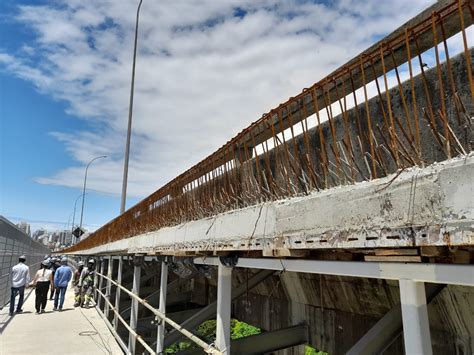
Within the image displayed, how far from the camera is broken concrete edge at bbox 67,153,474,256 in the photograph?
1.69 metres

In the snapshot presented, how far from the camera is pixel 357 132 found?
3078 mm

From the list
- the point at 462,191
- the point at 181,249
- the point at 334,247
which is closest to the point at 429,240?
the point at 462,191

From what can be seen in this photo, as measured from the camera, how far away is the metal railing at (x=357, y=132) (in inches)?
82.3

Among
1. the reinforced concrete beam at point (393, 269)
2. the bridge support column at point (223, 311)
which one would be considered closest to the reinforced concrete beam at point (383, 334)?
the reinforced concrete beam at point (393, 269)

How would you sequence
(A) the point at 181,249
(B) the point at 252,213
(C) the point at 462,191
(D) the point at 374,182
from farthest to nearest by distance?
(A) the point at 181,249, (B) the point at 252,213, (D) the point at 374,182, (C) the point at 462,191

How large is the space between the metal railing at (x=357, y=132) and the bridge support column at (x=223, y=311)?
2.59ft

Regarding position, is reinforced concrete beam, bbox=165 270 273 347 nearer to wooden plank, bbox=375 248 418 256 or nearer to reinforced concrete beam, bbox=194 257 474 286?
reinforced concrete beam, bbox=194 257 474 286

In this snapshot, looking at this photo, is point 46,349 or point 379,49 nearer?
point 379,49

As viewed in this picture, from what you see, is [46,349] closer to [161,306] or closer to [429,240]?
[161,306]

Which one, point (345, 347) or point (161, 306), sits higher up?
point (161, 306)

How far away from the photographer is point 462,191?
65.6 inches

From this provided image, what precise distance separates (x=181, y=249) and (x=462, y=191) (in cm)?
433

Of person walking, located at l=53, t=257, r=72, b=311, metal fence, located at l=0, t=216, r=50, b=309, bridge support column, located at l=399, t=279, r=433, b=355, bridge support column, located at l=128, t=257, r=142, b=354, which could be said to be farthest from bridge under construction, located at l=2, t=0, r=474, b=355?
person walking, located at l=53, t=257, r=72, b=311

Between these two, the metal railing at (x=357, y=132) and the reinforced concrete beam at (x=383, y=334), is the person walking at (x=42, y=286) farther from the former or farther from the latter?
the reinforced concrete beam at (x=383, y=334)
